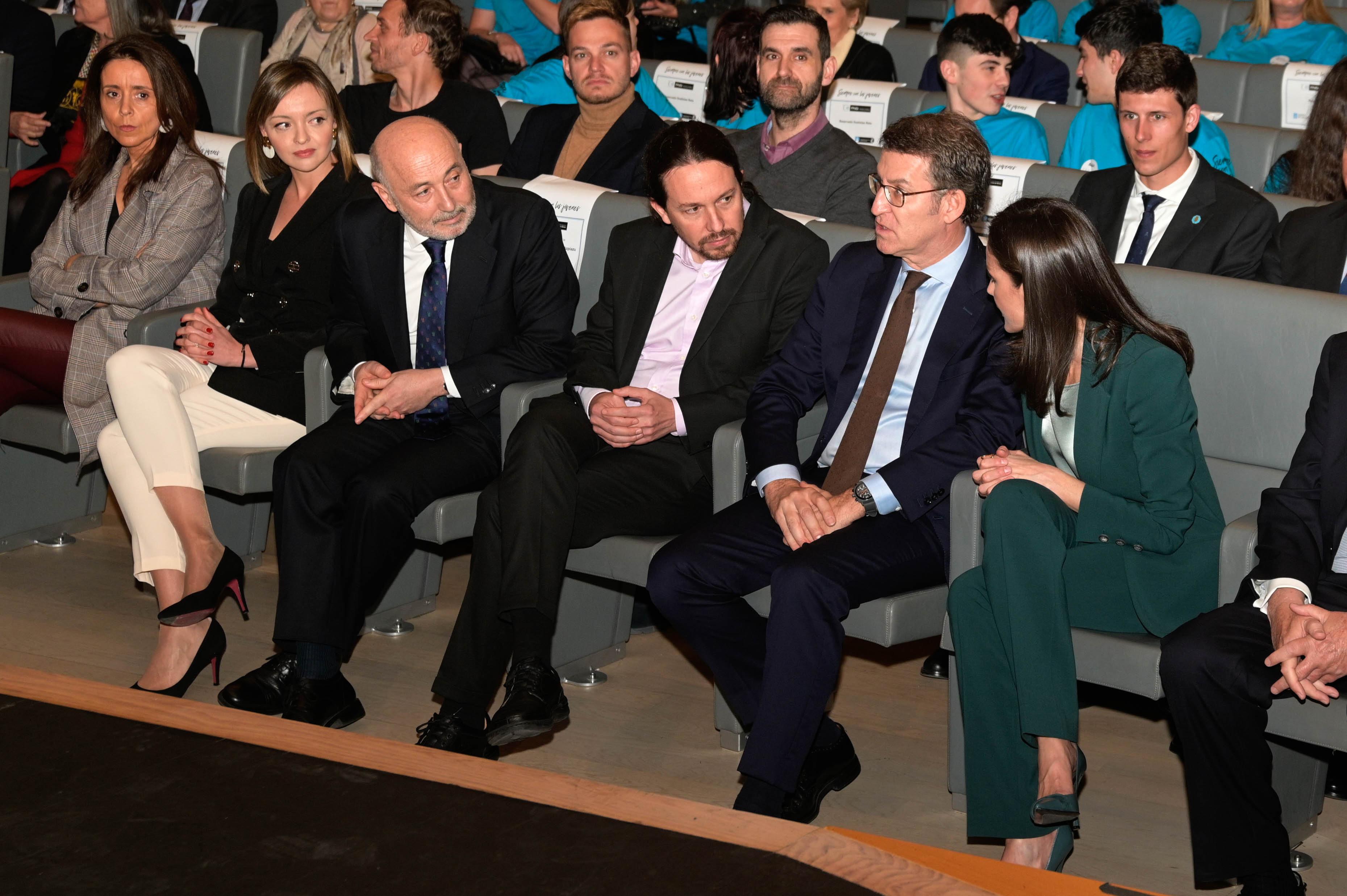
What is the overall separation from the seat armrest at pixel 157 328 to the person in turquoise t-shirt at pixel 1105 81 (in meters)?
2.39

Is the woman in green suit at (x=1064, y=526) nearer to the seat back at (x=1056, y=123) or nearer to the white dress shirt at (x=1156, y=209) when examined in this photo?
the white dress shirt at (x=1156, y=209)

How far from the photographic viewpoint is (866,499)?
8.39 feet

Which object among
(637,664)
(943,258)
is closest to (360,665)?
(637,664)

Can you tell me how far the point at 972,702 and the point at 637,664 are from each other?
1004 mm

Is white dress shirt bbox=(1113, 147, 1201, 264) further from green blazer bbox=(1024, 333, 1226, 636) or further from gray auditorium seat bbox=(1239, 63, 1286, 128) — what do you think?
gray auditorium seat bbox=(1239, 63, 1286, 128)

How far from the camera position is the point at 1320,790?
96.8 inches

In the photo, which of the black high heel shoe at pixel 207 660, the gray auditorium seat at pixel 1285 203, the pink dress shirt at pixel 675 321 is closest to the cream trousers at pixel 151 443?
the black high heel shoe at pixel 207 660

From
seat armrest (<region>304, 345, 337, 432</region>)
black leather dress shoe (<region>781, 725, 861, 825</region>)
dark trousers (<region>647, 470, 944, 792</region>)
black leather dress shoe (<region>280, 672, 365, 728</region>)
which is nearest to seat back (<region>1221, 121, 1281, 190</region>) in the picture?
dark trousers (<region>647, 470, 944, 792</region>)

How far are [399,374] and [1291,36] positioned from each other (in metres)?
4.04

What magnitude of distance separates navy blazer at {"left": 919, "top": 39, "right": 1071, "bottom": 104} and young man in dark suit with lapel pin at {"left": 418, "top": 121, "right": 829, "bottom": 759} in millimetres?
2580

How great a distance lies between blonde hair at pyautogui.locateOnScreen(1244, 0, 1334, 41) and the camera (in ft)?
18.0

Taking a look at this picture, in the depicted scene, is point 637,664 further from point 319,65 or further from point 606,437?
point 319,65

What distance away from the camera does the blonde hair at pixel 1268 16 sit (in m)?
5.50

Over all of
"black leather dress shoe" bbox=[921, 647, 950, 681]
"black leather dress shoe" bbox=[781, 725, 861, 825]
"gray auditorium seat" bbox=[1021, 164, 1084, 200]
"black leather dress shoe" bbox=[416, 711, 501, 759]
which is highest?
"gray auditorium seat" bbox=[1021, 164, 1084, 200]
